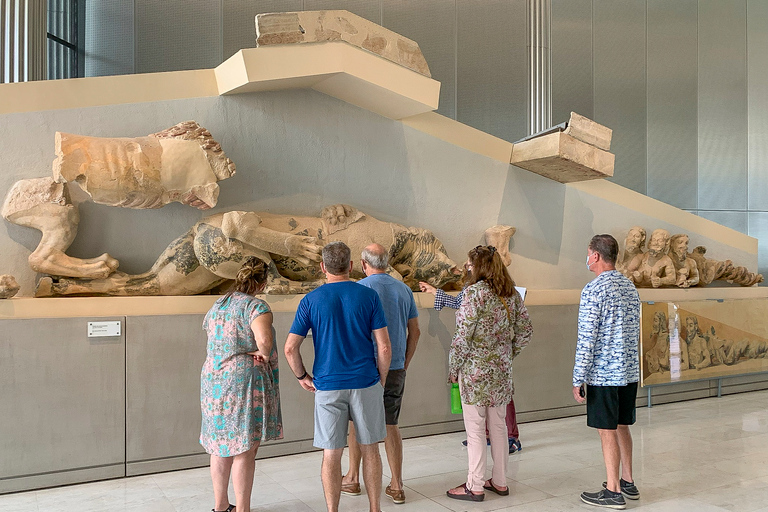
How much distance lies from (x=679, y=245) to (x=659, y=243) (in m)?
0.35

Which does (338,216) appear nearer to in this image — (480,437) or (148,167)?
(148,167)

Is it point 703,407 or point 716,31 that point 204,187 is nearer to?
point 703,407

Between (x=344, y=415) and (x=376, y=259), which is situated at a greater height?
(x=376, y=259)

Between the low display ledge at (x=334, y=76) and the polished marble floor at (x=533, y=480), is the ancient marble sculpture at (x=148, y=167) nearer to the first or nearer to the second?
the low display ledge at (x=334, y=76)

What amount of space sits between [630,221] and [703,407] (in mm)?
2253

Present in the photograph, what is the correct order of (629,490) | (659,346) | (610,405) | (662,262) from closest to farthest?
(610,405) < (629,490) < (659,346) < (662,262)

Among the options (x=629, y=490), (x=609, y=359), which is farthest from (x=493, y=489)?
(x=609, y=359)

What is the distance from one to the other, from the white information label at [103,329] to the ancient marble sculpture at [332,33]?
97.4 inches

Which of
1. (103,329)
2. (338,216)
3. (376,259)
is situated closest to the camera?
(376,259)

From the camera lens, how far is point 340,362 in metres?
3.33

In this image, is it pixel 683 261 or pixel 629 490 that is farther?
pixel 683 261

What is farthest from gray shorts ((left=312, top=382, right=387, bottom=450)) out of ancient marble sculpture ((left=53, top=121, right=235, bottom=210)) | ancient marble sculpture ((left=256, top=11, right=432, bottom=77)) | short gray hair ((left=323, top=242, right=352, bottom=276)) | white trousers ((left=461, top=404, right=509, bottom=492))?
ancient marble sculpture ((left=256, top=11, right=432, bottom=77))

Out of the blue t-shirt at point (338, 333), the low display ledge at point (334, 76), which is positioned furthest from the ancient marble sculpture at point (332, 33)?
the blue t-shirt at point (338, 333)

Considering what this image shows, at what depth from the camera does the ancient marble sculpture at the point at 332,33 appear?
5.34 meters
